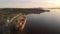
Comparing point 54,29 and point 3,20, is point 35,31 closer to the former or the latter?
point 54,29

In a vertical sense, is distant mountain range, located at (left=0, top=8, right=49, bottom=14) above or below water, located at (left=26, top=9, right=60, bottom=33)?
above

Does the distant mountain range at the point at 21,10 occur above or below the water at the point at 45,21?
above

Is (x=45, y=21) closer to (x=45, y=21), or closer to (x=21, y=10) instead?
(x=45, y=21)

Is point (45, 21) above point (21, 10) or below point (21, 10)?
below

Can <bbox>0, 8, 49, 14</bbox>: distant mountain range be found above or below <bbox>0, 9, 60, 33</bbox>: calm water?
above

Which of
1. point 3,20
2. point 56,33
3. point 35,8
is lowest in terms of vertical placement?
point 56,33

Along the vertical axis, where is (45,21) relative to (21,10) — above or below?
below

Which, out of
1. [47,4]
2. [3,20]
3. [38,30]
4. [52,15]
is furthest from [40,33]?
[3,20]

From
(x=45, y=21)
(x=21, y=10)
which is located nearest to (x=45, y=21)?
(x=45, y=21)

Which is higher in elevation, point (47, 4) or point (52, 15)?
point (47, 4)

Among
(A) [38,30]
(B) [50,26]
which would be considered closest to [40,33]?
(A) [38,30]

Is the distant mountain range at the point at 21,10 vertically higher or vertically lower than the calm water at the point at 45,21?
higher
